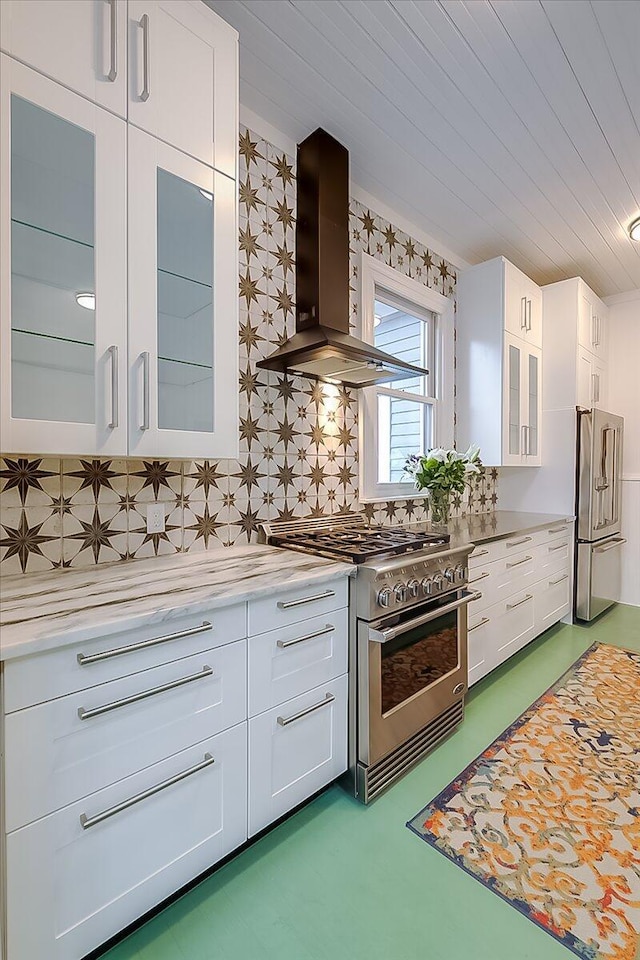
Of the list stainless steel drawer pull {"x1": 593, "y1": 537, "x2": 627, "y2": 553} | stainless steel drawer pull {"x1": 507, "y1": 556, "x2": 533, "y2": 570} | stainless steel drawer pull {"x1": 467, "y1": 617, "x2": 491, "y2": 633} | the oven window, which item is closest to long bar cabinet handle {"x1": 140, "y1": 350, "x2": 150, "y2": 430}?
the oven window

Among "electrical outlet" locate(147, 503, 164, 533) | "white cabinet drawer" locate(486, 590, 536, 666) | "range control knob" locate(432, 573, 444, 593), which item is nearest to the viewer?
"electrical outlet" locate(147, 503, 164, 533)

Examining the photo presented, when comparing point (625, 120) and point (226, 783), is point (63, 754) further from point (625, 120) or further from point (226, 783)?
point (625, 120)

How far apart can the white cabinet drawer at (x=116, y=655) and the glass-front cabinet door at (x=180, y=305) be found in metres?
0.54

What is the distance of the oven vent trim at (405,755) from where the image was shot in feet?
5.57

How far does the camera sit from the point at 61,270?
126 cm

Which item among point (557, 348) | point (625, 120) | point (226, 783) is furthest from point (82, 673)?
point (557, 348)

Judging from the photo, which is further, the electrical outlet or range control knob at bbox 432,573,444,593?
range control knob at bbox 432,573,444,593

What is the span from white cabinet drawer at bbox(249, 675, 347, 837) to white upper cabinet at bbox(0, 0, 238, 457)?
93 centimetres

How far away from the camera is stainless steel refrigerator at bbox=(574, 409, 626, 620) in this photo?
353cm

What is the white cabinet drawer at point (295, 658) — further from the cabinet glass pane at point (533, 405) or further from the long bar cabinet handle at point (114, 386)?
the cabinet glass pane at point (533, 405)

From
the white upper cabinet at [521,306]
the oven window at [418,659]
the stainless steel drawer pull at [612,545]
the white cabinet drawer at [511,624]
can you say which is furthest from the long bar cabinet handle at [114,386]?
the stainless steel drawer pull at [612,545]

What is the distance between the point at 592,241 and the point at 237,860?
4111mm

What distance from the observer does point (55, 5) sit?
1205 mm

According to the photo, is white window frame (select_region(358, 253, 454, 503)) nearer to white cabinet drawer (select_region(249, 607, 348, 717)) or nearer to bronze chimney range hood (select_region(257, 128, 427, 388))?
bronze chimney range hood (select_region(257, 128, 427, 388))
